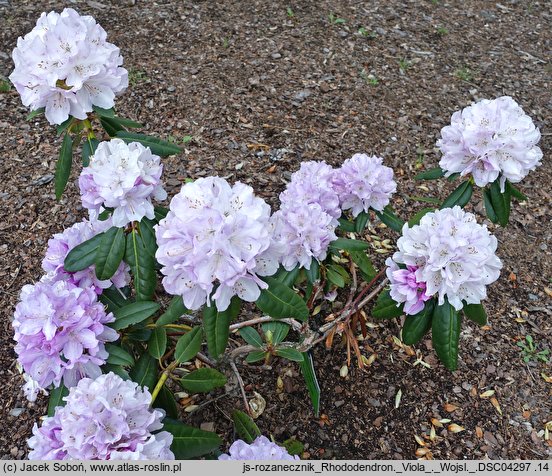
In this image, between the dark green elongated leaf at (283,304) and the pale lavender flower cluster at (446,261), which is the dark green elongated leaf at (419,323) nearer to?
the pale lavender flower cluster at (446,261)

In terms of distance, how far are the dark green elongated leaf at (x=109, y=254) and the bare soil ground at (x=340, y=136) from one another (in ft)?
2.74

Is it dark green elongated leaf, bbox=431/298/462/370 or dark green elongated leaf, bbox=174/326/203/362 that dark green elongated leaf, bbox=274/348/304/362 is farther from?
dark green elongated leaf, bbox=431/298/462/370

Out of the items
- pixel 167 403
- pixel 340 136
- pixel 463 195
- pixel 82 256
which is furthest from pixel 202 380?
pixel 340 136

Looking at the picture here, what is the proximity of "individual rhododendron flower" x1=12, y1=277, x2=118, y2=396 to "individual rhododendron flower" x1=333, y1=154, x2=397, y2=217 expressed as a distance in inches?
36.8

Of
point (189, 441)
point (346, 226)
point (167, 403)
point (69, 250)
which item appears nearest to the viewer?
point (189, 441)

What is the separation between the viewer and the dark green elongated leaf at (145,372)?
5.59ft

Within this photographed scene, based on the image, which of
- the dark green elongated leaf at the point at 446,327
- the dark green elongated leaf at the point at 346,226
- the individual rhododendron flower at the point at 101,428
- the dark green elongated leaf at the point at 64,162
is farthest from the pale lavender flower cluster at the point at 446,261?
the dark green elongated leaf at the point at 64,162

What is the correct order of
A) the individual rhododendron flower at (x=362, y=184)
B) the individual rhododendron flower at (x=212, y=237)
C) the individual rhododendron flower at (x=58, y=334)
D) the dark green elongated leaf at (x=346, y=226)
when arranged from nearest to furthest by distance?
the individual rhododendron flower at (x=212, y=237) → the individual rhododendron flower at (x=58, y=334) → the individual rhododendron flower at (x=362, y=184) → the dark green elongated leaf at (x=346, y=226)

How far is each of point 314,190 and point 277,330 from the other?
49 centimetres

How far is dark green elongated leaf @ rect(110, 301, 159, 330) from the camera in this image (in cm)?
162

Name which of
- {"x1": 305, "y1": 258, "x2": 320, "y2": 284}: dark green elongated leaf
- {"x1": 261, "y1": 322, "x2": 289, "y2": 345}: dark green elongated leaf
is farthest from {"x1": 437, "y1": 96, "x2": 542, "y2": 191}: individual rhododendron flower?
{"x1": 261, "y1": 322, "x2": 289, "y2": 345}: dark green elongated leaf

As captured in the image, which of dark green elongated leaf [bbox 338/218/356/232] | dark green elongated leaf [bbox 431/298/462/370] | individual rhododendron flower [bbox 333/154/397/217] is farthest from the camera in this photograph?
dark green elongated leaf [bbox 338/218/356/232]

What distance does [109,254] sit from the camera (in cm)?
161

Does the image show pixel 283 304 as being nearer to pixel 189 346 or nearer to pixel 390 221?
pixel 189 346
